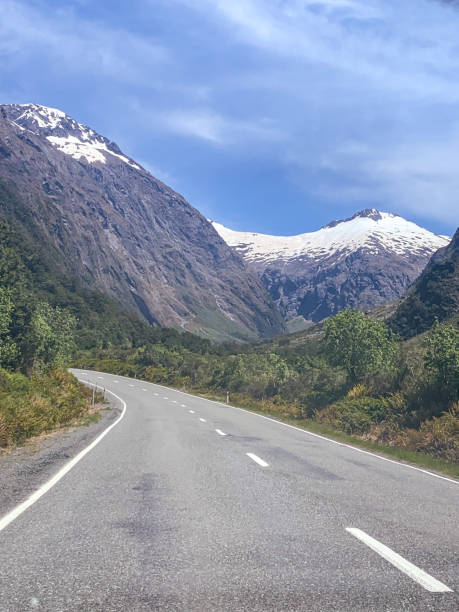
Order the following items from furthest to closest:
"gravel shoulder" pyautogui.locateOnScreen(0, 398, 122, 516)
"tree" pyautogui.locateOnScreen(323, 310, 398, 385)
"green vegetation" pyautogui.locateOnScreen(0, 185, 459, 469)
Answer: "tree" pyautogui.locateOnScreen(323, 310, 398, 385)
"green vegetation" pyautogui.locateOnScreen(0, 185, 459, 469)
"gravel shoulder" pyautogui.locateOnScreen(0, 398, 122, 516)

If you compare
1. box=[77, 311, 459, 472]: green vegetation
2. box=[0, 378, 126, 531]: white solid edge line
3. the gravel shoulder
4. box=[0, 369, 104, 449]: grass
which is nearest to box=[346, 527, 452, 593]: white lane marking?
box=[0, 378, 126, 531]: white solid edge line

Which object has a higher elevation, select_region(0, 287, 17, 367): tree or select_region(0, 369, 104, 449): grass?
select_region(0, 287, 17, 367): tree

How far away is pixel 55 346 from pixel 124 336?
4069 inches

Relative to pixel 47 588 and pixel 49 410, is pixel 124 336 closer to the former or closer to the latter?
pixel 49 410

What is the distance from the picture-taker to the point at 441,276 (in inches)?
5098

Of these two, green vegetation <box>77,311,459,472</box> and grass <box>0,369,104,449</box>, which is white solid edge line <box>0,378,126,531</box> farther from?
green vegetation <box>77,311,459,472</box>

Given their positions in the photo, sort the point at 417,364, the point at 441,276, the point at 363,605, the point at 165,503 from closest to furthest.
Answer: the point at 363,605
the point at 165,503
the point at 417,364
the point at 441,276

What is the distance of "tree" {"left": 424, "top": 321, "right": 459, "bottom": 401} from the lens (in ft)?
63.4

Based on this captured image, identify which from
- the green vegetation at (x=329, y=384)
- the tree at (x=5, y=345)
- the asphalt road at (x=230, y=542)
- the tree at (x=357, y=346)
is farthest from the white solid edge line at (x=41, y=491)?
the tree at (x=357, y=346)

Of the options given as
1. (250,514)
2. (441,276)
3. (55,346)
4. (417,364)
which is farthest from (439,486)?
(441,276)

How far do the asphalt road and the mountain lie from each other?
355 ft

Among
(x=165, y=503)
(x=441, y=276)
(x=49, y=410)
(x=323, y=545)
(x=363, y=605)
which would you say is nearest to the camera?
(x=363, y=605)

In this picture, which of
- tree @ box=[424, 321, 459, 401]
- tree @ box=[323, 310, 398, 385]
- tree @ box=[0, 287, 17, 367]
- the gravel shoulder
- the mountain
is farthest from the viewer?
the mountain

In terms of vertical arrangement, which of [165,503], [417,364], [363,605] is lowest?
[165,503]
